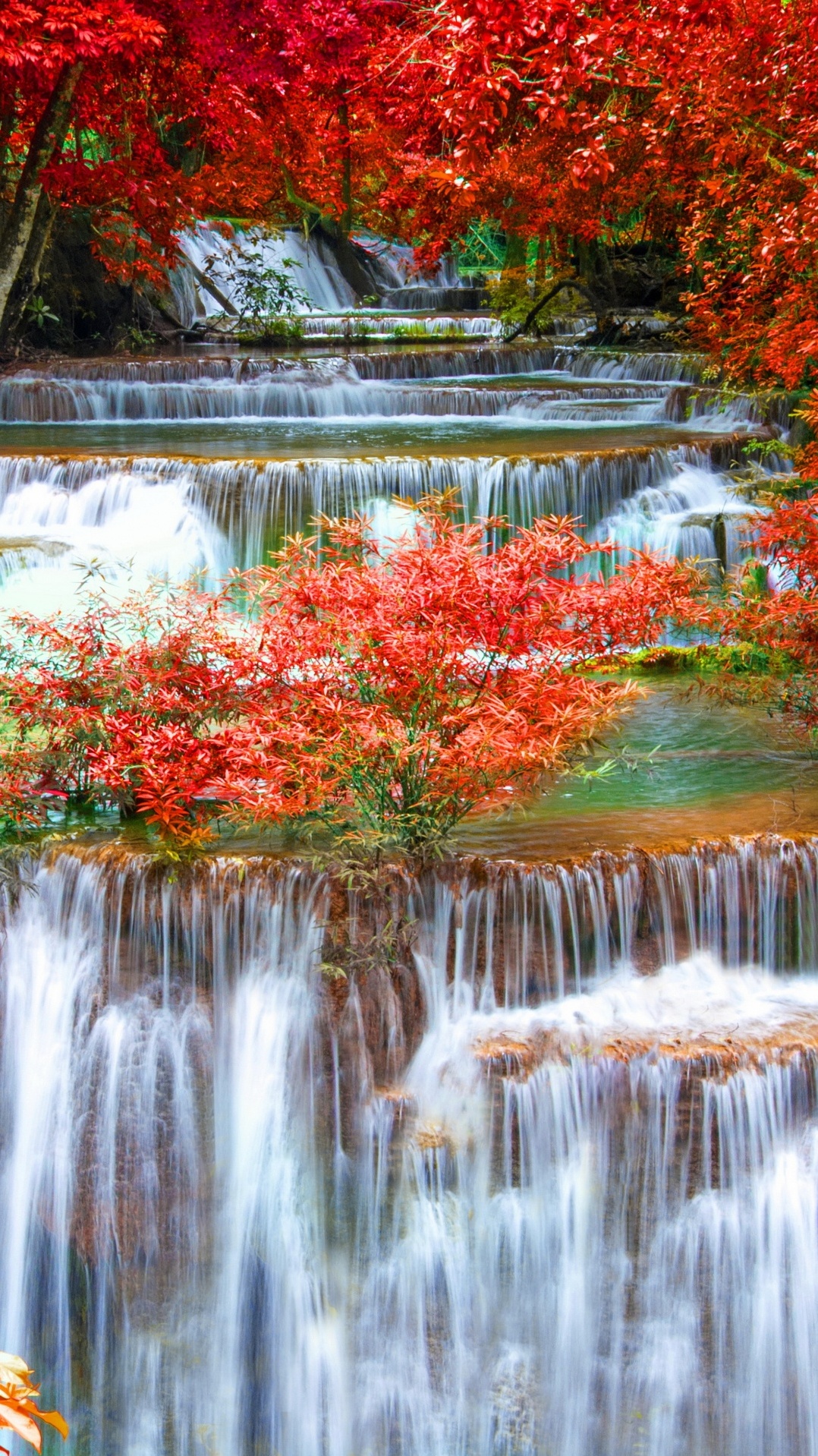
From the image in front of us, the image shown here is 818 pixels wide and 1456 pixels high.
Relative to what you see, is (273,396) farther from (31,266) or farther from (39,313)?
(39,313)

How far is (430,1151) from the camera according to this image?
5.18 meters

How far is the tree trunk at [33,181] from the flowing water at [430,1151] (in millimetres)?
10752

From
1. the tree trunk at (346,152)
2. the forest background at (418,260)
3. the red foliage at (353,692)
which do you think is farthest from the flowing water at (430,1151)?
the tree trunk at (346,152)

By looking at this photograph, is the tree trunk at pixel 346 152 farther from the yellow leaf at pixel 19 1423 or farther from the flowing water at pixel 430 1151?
the yellow leaf at pixel 19 1423

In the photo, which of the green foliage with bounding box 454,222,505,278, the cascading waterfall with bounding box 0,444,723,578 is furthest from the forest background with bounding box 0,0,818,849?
the green foliage with bounding box 454,222,505,278

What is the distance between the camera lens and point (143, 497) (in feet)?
35.3

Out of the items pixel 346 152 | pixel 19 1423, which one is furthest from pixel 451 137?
pixel 346 152

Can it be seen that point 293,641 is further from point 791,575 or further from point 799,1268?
point 791,575

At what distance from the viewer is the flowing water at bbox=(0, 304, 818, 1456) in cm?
513

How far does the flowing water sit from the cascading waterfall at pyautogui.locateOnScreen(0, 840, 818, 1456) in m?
0.01

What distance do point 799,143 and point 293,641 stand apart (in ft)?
17.0

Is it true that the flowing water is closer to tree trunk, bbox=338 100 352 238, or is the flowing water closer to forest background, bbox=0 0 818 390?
forest background, bbox=0 0 818 390

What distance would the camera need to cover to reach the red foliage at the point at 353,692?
5.24 m

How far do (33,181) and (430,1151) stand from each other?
12.3 m
